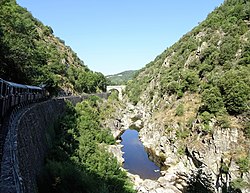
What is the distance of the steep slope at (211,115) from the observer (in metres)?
27.7

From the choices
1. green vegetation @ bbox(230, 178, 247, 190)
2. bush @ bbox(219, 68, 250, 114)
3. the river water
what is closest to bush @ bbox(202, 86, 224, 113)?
bush @ bbox(219, 68, 250, 114)

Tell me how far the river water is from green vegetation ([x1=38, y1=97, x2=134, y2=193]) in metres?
5.66

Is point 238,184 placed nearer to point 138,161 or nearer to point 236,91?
point 236,91

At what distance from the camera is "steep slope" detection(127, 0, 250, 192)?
27.7 metres

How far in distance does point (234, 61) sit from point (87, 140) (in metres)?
31.0

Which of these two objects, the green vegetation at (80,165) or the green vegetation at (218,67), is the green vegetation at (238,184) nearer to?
Answer: the green vegetation at (218,67)

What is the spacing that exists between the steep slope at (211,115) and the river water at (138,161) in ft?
5.72

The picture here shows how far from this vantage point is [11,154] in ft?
25.0

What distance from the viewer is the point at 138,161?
39.5 meters

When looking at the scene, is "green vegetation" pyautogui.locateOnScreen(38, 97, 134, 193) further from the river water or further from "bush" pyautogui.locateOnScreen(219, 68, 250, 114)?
"bush" pyautogui.locateOnScreen(219, 68, 250, 114)

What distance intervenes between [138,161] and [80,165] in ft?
66.4

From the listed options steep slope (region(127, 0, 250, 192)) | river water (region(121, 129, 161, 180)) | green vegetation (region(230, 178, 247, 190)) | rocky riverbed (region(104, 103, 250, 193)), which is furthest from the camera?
river water (region(121, 129, 161, 180))

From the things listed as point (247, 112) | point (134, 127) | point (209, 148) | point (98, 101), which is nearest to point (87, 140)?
point (209, 148)

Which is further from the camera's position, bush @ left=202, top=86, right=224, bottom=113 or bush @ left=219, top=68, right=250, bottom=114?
bush @ left=202, top=86, right=224, bottom=113
